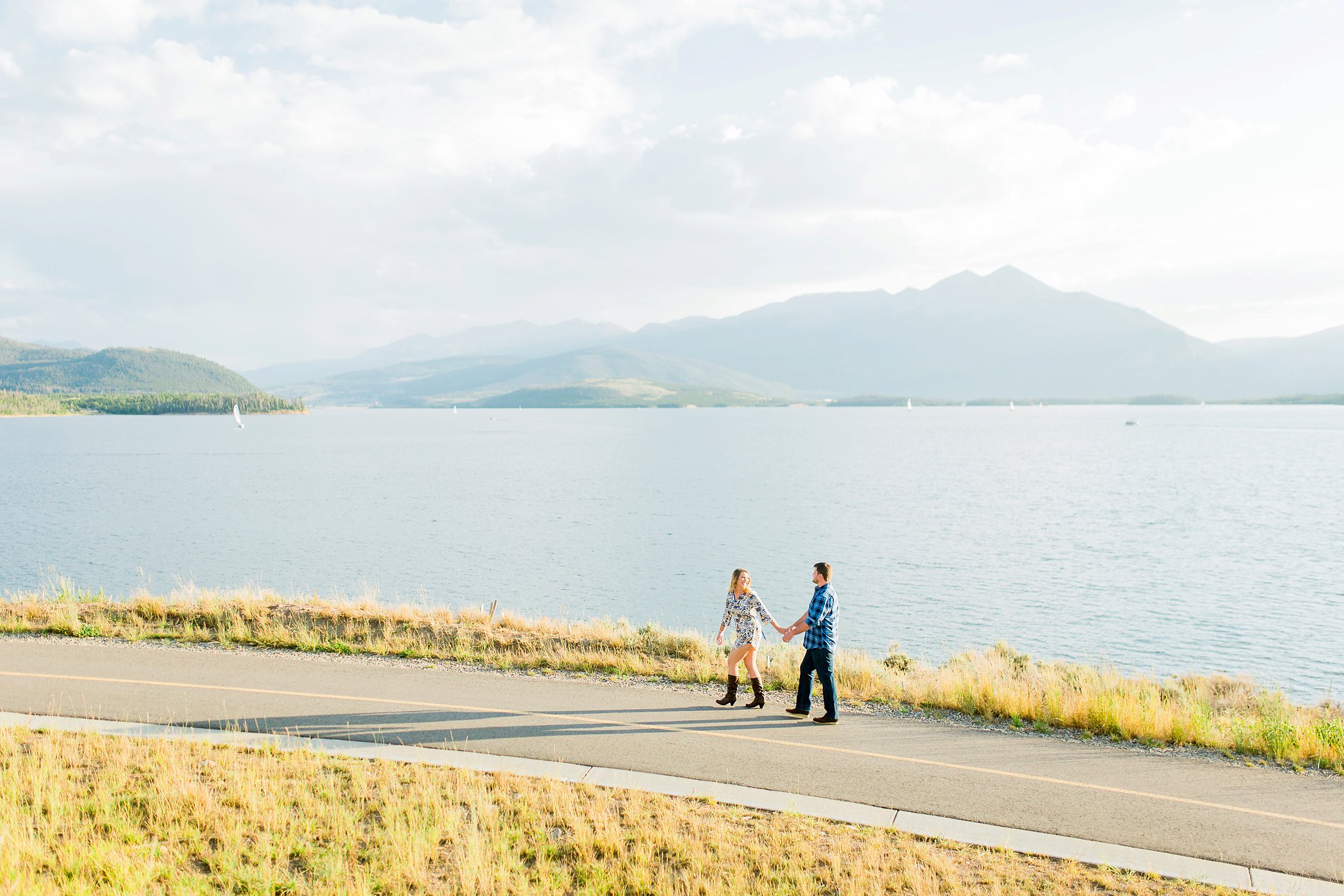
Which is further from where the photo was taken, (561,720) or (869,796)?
(561,720)

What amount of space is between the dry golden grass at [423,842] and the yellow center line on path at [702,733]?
2213mm

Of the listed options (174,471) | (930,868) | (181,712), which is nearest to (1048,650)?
(930,868)

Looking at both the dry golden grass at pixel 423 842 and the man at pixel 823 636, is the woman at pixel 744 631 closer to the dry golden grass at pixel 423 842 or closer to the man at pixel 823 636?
the man at pixel 823 636

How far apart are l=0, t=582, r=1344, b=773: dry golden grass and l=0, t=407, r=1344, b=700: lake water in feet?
30.8

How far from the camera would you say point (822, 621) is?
11859mm

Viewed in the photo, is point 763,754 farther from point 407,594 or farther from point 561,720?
point 407,594

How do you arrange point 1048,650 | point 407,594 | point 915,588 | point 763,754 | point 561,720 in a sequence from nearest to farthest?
point 763,754
point 561,720
point 1048,650
point 407,594
point 915,588

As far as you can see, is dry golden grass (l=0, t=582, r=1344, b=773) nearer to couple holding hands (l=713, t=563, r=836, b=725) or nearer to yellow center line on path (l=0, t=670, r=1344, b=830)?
couple holding hands (l=713, t=563, r=836, b=725)

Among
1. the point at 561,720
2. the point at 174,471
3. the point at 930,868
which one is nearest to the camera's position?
the point at 930,868

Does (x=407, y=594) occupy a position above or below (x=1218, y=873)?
below

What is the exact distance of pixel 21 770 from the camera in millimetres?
8977

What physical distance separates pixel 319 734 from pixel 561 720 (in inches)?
126

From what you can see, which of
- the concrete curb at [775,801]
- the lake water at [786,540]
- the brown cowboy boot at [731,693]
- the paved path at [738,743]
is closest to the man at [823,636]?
the paved path at [738,743]

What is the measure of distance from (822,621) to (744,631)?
1229 millimetres
